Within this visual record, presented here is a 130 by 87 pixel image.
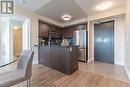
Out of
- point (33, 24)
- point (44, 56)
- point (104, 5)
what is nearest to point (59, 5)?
point (33, 24)

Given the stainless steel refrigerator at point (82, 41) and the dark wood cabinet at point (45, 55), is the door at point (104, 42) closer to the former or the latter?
the stainless steel refrigerator at point (82, 41)

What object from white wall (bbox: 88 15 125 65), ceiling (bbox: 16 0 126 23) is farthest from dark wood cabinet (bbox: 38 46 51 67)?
white wall (bbox: 88 15 125 65)

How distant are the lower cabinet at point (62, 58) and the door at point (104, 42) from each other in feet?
7.30

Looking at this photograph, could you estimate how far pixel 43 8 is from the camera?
427 cm

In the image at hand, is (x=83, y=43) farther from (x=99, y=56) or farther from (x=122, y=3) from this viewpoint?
(x=122, y=3)

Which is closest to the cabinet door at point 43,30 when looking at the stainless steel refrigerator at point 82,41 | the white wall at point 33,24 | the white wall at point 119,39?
the white wall at point 33,24

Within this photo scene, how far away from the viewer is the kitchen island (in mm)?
3254

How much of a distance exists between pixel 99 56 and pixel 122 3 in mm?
2895

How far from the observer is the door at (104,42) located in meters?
4.92

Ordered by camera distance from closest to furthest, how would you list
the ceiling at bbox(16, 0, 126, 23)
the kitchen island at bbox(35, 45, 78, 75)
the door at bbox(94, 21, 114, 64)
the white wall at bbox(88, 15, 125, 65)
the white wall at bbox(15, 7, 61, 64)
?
the kitchen island at bbox(35, 45, 78, 75), the ceiling at bbox(16, 0, 126, 23), the white wall at bbox(15, 7, 61, 64), the white wall at bbox(88, 15, 125, 65), the door at bbox(94, 21, 114, 64)

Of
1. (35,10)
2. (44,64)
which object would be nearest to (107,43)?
(44,64)

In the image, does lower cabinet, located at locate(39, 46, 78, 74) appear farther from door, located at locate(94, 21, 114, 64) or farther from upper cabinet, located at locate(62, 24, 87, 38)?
door, located at locate(94, 21, 114, 64)

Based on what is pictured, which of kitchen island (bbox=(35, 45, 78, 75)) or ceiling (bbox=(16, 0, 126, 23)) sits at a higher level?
ceiling (bbox=(16, 0, 126, 23))

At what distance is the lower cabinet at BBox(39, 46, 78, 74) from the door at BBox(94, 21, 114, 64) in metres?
2.23
